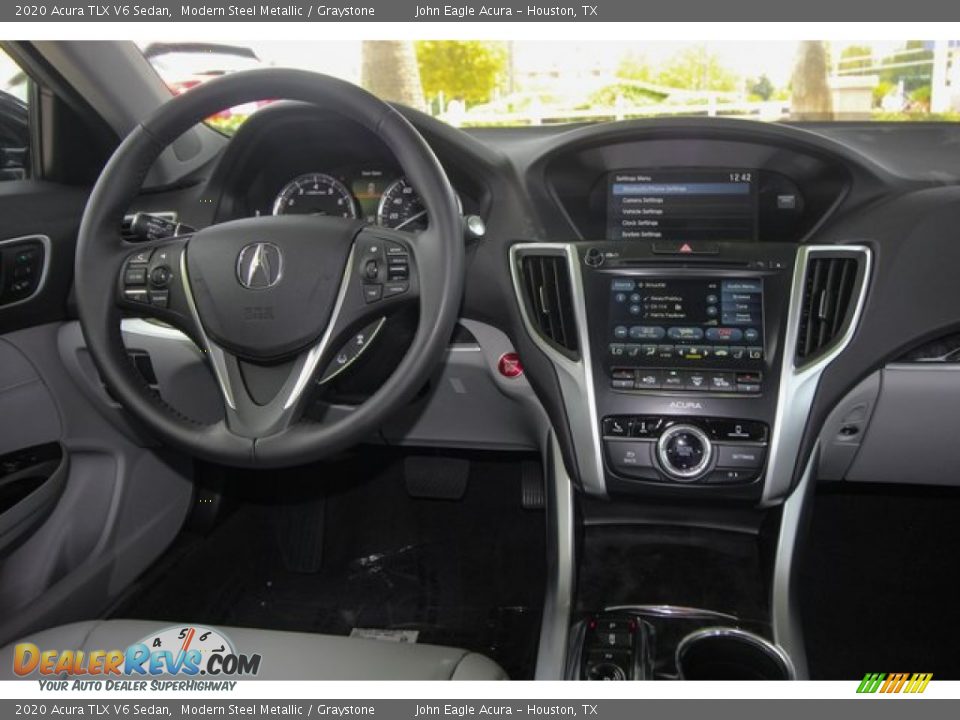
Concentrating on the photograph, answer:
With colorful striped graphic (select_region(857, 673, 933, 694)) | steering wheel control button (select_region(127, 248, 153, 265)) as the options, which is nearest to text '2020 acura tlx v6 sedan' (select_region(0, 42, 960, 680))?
steering wheel control button (select_region(127, 248, 153, 265))

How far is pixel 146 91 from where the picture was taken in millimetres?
2176

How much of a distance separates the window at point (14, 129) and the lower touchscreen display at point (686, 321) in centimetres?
156

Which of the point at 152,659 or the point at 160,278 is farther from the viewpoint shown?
the point at 160,278

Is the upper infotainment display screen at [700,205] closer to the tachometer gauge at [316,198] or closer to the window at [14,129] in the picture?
the tachometer gauge at [316,198]

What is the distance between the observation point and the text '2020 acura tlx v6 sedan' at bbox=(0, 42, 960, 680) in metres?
1.50

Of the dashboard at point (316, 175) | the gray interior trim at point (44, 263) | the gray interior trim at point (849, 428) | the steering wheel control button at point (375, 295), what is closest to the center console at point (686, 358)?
the gray interior trim at point (849, 428)

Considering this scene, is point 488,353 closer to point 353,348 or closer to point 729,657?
point 353,348

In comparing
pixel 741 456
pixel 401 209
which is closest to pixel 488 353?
pixel 401 209

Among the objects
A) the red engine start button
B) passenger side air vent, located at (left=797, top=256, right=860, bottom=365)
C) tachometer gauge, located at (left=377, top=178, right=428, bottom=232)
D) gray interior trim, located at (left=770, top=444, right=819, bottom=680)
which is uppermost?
tachometer gauge, located at (left=377, top=178, right=428, bottom=232)

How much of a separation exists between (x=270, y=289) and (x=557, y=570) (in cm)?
88

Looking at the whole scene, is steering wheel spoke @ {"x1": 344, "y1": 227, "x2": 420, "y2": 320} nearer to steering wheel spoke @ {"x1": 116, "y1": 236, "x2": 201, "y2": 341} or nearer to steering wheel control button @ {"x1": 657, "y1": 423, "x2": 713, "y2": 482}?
steering wheel spoke @ {"x1": 116, "y1": 236, "x2": 201, "y2": 341}

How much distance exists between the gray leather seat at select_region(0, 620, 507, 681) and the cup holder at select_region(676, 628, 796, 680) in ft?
1.59

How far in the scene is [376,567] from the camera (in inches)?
102
